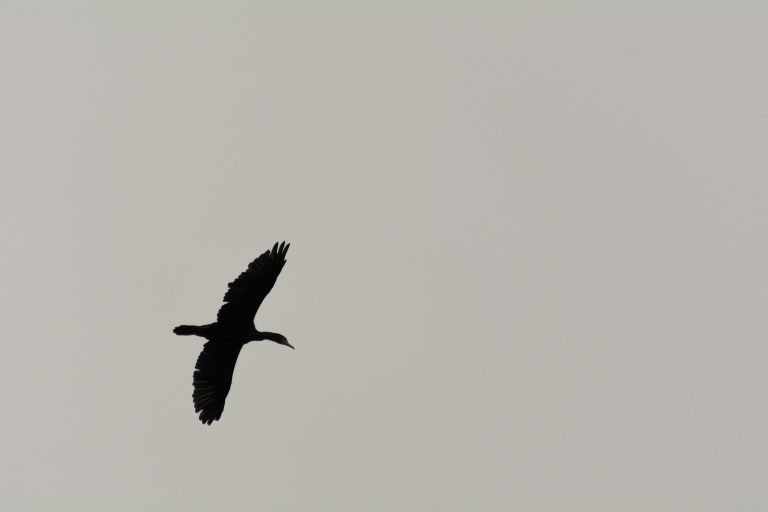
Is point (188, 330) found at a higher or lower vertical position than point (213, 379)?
higher

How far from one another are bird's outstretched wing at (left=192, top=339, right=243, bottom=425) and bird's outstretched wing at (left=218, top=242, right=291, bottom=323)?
1.55 m

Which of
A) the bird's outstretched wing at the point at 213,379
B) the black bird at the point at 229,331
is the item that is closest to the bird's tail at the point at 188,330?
the black bird at the point at 229,331

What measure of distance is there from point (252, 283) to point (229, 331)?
1.63 m

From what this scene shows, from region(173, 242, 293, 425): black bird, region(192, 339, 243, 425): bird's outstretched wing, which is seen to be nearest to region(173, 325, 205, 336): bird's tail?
region(173, 242, 293, 425): black bird

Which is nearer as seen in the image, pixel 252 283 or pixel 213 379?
pixel 252 283

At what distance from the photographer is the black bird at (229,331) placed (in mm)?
25531

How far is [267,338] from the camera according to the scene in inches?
1053

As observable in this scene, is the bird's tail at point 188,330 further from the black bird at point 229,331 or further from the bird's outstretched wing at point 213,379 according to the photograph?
the bird's outstretched wing at point 213,379

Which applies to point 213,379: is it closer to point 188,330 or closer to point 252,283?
point 188,330

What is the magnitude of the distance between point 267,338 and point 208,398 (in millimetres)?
2661

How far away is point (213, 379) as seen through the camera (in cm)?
2745

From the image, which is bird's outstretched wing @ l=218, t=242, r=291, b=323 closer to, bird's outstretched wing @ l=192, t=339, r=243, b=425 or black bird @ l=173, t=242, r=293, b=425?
black bird @ l=173, t=242, r=293, b=425

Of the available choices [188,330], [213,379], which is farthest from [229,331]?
[213,379]

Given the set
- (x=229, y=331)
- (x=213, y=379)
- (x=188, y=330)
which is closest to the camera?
(x=188, y=330)
